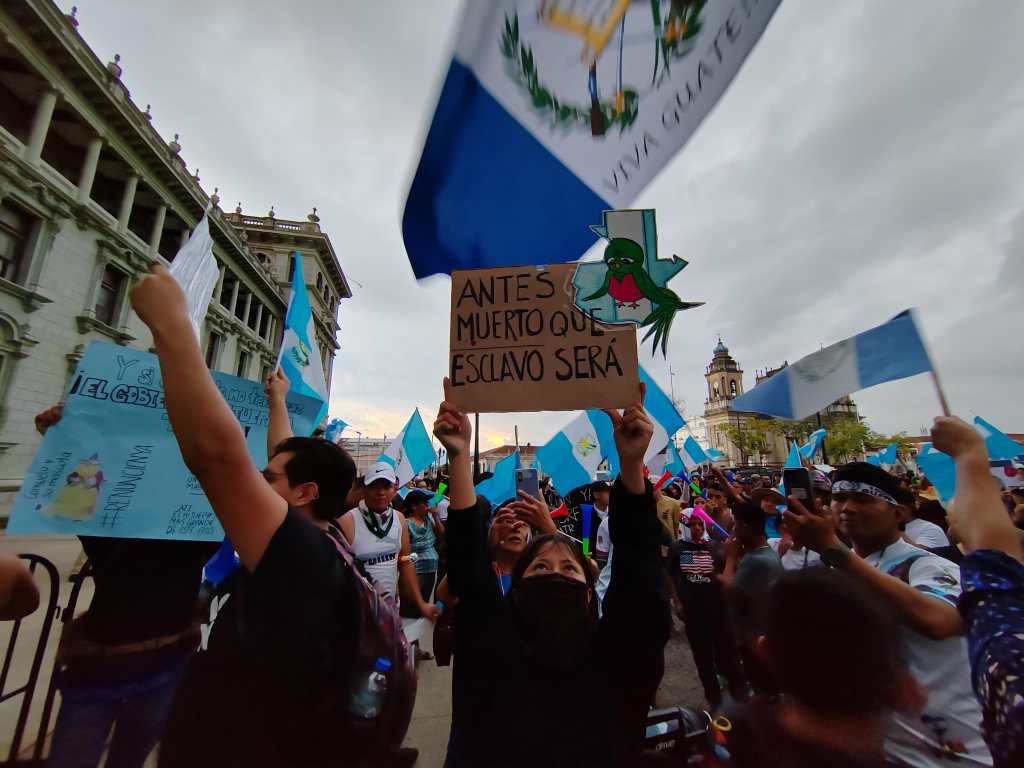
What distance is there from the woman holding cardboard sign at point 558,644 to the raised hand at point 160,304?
93cm

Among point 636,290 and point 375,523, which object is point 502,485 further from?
point 636,290

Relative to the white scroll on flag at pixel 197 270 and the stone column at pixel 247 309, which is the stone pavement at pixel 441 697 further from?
the stone column at pixel 247 309

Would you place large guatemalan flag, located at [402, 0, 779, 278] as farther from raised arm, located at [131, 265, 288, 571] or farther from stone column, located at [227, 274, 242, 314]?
stone column, located at [227, 274, 242, 314]

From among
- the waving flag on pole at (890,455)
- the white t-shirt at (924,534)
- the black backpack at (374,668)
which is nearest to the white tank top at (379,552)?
the black backpack at (374,668)

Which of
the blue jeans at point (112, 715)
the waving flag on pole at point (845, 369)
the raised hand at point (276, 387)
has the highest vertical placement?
the waving flag on pole at point (845, 369)

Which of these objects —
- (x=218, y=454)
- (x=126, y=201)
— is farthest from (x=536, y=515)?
(x=126, y=201)

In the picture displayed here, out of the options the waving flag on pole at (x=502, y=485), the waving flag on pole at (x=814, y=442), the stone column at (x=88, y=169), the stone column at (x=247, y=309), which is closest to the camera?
the waving flag on pole at (x=502, y=485)

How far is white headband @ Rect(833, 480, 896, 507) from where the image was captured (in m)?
2.15

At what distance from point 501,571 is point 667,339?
1.89 m

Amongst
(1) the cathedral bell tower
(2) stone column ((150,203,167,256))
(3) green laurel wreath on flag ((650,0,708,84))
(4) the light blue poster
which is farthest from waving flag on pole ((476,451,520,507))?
(1) the cathedral bell tower

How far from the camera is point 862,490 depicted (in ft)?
7.22

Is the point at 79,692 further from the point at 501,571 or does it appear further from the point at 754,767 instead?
the point at 754,767

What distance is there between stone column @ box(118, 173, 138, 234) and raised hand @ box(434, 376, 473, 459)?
70.4 feet

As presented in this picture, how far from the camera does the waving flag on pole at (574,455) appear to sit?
267 inches
